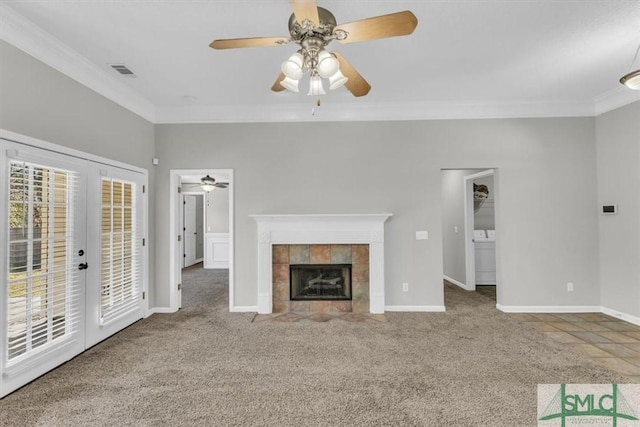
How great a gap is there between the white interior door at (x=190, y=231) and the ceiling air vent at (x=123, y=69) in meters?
5.72

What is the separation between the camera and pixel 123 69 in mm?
3205

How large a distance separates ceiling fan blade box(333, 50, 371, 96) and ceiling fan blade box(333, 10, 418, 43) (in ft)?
0.73

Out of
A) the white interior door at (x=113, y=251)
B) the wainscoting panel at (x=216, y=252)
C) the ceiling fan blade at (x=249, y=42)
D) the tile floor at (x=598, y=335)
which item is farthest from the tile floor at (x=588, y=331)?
the wainscoting panel at (x=216, y=252)

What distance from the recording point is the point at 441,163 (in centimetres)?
424

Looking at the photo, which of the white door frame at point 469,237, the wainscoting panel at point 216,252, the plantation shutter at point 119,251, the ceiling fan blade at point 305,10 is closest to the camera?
the ceiling fan blade at point 305,10

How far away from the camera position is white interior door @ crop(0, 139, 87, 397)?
7.44 ft

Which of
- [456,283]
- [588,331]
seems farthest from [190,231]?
[588,331]

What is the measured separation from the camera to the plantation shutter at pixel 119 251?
3.29 m

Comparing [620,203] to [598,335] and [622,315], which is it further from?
[598,335]

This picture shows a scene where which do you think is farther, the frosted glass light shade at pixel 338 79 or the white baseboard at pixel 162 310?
the white baseboard at pixel 162 310

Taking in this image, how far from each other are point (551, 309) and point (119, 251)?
5679 mm

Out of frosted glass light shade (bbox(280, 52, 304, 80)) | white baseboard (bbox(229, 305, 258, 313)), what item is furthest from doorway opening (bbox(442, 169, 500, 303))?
frosted glass light shade (bbox(280, 52, 304, 80))

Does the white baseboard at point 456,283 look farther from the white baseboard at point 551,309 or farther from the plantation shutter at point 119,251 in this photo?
the plantation shutter at point 119,251

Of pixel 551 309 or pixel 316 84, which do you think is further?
pixel 551 309
